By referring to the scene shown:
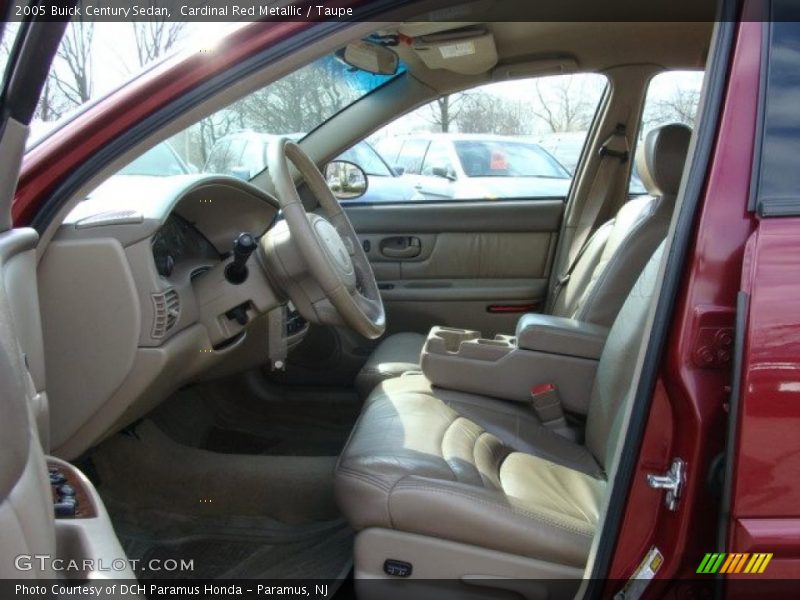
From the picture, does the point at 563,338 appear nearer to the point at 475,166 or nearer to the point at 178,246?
the point at 178,246

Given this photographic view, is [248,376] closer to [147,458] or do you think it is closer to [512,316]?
[147,458]

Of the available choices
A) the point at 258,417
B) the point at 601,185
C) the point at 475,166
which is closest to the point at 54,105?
the point at 258,417

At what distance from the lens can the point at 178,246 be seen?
2.15m

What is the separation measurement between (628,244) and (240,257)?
1.19 metres

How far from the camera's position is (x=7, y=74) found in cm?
116

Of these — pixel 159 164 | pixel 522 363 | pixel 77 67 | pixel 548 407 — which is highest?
pixel 77 67

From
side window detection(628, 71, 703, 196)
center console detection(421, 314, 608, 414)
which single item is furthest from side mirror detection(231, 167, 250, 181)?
side window detection(628, 71, 703, 196)

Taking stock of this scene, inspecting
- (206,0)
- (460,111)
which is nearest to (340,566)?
(206,0)

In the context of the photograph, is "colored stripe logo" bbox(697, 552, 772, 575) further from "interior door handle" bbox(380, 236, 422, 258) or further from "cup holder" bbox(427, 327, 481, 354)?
"interior door handle" bbox(380, 236, 422, 258)

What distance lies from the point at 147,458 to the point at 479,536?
3.69 ft

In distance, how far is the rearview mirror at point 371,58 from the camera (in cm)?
264

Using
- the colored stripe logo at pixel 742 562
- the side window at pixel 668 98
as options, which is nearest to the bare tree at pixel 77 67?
the colored stripe logo at pixel 742 562

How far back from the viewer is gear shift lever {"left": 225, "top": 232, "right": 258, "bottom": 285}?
198 cm

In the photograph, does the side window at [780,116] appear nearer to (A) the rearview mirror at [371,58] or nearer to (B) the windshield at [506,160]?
(A) the rearview mirror at [371,58]
